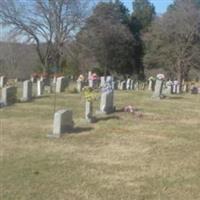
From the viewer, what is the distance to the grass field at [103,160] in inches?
270

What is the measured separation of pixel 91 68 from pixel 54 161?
141ft

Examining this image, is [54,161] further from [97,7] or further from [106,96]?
[97,7]

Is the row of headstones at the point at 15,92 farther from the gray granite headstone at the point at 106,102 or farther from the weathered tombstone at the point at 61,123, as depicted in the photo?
the weathered tombstone at the point at 61,123

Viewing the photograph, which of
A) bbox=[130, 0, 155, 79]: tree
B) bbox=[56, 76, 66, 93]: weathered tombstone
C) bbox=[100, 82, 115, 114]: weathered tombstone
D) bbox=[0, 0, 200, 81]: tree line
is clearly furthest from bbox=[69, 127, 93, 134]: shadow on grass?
bbox=[130, 0, 155, 79]: tree

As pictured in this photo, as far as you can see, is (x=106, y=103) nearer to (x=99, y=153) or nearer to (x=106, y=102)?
(x=106, y=102)

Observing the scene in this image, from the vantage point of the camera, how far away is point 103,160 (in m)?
8.66

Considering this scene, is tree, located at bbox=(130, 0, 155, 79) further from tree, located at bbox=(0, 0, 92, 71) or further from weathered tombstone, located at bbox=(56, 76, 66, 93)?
weathered tombstone, located at bbox=(56, 76, 66, 93)

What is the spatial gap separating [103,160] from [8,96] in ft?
31.9

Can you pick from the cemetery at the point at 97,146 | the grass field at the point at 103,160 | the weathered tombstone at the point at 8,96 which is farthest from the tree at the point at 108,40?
the grass field at the point at 103,160

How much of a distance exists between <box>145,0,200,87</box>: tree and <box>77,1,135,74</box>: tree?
1972 mm

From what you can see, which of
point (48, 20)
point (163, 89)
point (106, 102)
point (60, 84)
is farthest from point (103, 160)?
point (48, 20)

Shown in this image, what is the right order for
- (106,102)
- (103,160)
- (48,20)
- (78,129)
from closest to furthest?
1. (103,160)
2. (78,129)
3. (106,102)
4. (48,20)

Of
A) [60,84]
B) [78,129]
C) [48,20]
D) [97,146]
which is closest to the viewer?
[97,146]

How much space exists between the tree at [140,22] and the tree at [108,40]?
3.83 ft
